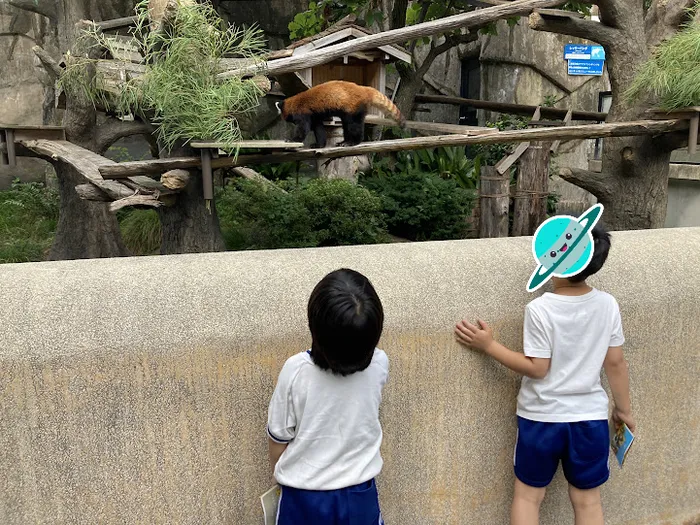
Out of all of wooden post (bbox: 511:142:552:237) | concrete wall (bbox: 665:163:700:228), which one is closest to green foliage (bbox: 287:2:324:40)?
wooden post (bbox: 511:142:552:237)

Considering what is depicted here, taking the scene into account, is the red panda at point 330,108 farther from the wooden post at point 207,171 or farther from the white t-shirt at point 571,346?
the white t-shirt at point 571,346

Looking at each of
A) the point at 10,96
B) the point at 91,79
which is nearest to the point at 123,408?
the point at 91,79

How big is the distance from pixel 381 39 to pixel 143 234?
2.76 metres

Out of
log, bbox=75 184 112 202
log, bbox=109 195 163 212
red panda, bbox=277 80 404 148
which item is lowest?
log, bbox=109 195 163 212

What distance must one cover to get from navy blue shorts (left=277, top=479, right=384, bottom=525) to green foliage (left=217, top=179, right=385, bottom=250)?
2.70m

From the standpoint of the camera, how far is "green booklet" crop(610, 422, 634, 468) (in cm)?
224

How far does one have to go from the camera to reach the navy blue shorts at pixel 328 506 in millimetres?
1668

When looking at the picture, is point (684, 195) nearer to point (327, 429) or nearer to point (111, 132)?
point (111, 132)

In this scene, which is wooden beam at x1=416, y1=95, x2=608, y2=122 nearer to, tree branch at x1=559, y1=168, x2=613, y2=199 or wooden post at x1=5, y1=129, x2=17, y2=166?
tree branch at x1=559, y1=168, x2=613, y2=199

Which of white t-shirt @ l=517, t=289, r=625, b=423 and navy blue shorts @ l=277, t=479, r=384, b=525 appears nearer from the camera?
navy blue shorts @ l=277, t=479, r=384, b=525

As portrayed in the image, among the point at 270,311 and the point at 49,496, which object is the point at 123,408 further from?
the point at 270,311

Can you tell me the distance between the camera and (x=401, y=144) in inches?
142

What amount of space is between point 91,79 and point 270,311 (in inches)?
88.6

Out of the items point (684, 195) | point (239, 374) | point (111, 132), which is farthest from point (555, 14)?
point (684, 195)
